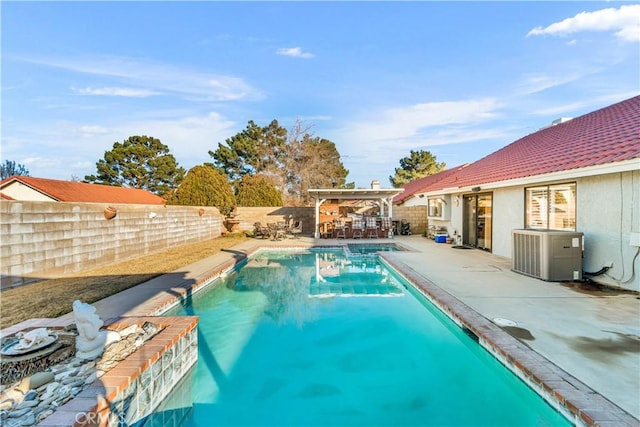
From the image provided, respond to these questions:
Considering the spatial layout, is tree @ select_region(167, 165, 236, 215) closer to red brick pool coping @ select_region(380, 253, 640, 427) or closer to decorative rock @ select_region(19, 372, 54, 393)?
decorative rock @ select_region(19, 372, 54, 393)

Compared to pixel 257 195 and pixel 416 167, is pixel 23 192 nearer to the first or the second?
pixel 257 195

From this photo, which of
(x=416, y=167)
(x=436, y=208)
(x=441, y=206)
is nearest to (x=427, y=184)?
(x=436, y=208)

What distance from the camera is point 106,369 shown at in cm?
293

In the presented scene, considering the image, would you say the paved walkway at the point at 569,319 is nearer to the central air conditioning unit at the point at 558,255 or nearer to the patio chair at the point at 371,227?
the central air conditioning unit at the point at 558,255

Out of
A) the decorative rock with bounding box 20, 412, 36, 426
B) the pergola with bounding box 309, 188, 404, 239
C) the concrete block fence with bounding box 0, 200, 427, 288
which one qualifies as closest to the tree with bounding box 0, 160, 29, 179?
A: the concrete block fence with bounding box 0, 200, 427, 288

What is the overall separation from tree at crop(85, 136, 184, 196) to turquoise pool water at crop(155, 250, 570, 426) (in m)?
32.9

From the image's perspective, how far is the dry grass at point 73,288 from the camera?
488 cm

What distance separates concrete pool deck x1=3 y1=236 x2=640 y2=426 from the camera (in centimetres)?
302

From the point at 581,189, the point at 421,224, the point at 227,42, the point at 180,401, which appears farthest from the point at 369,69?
the point at 180,401

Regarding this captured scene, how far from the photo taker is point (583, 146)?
8164 mm

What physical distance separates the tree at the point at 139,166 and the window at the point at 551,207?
34490 mm

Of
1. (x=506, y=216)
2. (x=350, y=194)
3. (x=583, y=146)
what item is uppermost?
(x=583, y=146)

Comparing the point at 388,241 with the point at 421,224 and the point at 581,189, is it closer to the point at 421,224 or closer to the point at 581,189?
the point at 421,224

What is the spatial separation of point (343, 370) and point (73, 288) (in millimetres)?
5679
